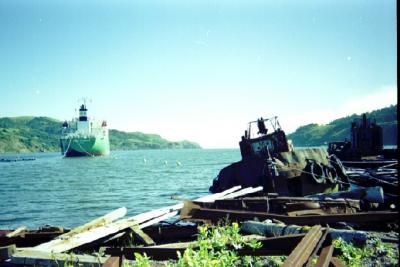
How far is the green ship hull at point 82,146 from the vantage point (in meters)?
104

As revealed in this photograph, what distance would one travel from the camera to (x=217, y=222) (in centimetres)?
889

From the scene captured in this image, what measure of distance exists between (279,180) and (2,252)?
579 inches

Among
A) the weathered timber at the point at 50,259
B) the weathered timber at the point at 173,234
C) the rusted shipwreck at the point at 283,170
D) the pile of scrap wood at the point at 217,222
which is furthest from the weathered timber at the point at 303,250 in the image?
the rusted shipwreck at the point at 283,170

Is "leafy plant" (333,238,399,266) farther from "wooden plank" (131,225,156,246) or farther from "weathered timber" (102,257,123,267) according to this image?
"wooden plank" (131,225,156,246)

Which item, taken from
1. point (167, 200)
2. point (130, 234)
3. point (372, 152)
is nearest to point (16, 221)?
point (167, 200)

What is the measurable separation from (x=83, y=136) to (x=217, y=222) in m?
106

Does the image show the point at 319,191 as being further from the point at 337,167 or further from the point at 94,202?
the point at 94,202

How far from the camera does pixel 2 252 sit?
5.55 metres

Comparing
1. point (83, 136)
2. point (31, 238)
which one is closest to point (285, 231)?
point (31, 238)

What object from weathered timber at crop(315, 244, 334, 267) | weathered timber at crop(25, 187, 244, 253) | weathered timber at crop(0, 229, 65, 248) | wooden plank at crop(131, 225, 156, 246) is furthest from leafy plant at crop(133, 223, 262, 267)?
weathered timber at crop(0, 229, 65, 248)

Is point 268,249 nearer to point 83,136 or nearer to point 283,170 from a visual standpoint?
point 283,170

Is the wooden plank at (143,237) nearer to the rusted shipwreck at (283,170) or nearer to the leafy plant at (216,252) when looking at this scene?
the leafy plant at (216,252)

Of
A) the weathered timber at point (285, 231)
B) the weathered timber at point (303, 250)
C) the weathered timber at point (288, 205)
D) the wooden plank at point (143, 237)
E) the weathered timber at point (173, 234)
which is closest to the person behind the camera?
the weathered timber at point (303, 250)

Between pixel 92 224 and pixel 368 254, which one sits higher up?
pixel 92 224
